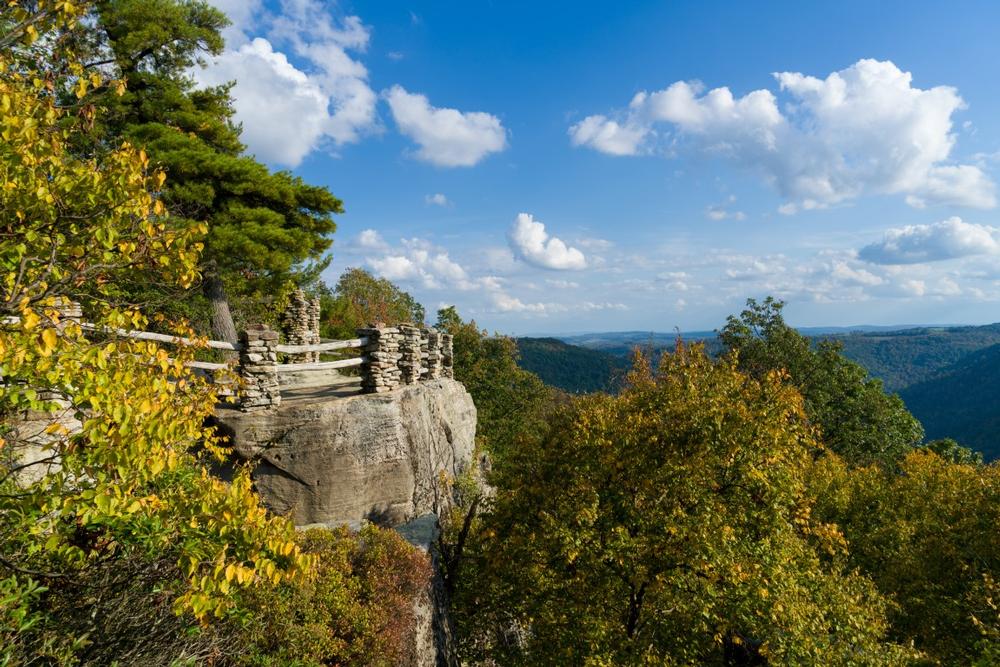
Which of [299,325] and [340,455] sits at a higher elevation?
[299,325]

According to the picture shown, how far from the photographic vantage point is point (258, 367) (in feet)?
42.7

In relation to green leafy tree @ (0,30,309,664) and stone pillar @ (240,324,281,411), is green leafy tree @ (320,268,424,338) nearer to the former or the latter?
stone pillar @ (240,324,281,411)

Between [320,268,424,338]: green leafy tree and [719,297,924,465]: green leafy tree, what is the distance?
24.9 meters

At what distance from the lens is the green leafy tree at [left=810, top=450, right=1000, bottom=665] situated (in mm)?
12562

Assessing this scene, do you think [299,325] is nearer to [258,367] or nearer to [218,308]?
[218,308]

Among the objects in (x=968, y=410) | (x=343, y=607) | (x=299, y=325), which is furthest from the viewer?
(x=968, y=410)

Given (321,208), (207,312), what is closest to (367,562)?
(321,208)

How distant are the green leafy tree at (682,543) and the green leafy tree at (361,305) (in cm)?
2399

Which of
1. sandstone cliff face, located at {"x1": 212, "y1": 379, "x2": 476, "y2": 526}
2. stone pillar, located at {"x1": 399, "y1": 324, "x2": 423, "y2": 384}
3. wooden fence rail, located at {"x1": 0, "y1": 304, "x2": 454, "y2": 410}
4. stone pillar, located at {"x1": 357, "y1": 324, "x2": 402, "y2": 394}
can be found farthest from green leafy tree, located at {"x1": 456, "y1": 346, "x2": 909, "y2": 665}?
wooden fence rail, located at {"x1": 0, "y1": 304, "x2": 454, "y2": 410}

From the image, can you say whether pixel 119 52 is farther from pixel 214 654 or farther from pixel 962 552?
pixel 962 552

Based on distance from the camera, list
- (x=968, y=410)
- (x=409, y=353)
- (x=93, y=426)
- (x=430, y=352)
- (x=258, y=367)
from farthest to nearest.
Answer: (x=968, y=410), (x=430, y=352), (x=409, y=353), (x=258, y=367), (x=93, y=426)

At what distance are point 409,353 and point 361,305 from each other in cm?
3027

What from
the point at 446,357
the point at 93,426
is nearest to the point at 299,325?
the point at 446,357

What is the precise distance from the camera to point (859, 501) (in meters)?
19.1
